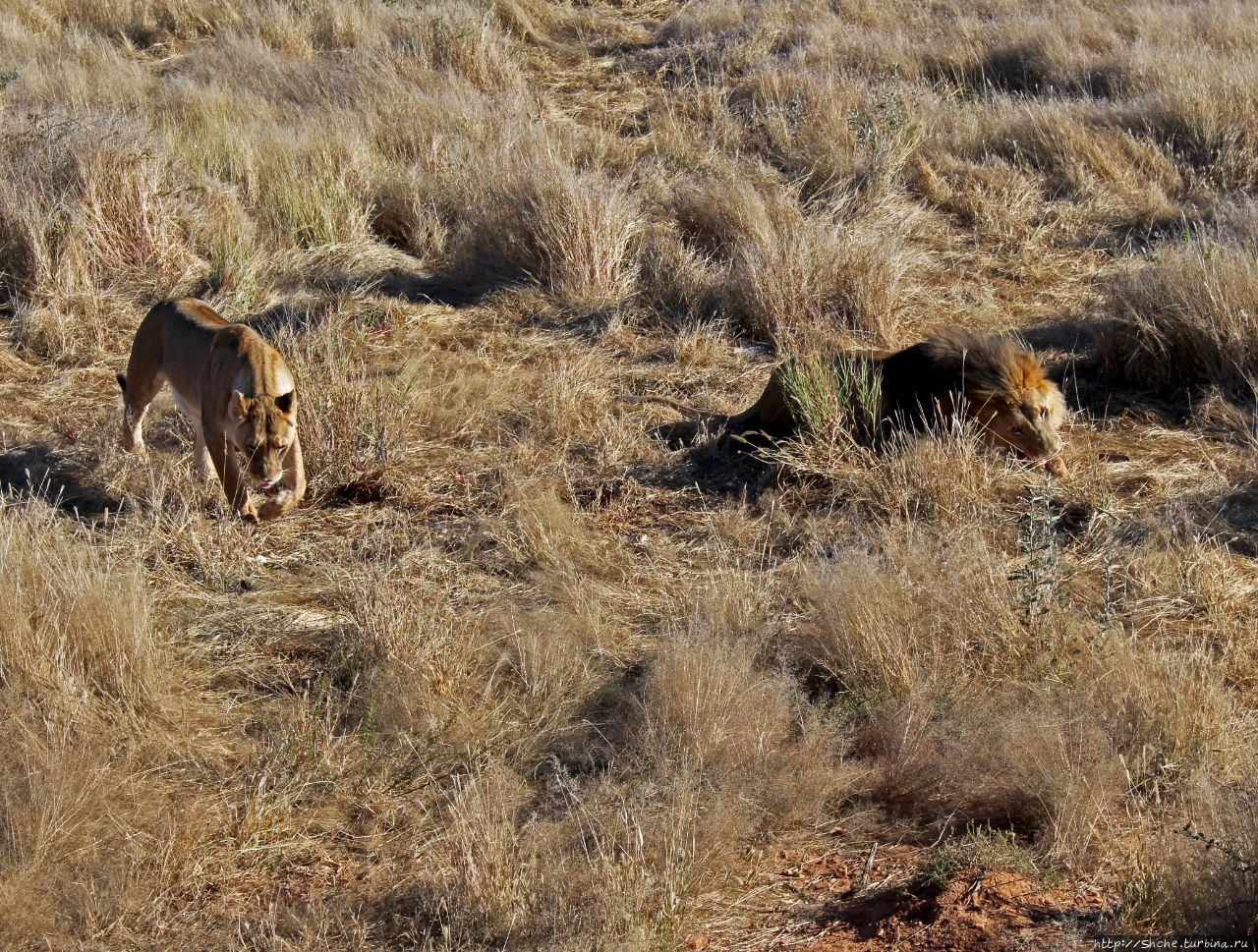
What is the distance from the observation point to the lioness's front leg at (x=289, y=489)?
6.37 meters

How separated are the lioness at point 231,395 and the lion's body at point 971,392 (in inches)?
94.3

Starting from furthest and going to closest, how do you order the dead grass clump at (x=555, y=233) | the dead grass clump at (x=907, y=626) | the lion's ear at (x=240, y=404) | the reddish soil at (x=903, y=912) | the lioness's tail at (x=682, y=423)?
1. the dead grass clump at (x=555, y=233)
2. the lioness's tail at (x=682, y=423)
3. the lion's ear at (x=240, y=404)
4. the dead grass clump at (x=907, y=626)
5. the reddish soil at (x=903, y=912)

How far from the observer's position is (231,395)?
6.12 meters

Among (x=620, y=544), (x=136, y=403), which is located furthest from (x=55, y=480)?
(x=620, y=544)

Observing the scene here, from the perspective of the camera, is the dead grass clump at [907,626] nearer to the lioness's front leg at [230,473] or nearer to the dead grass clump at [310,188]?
the lioness's front leg at [230,473]

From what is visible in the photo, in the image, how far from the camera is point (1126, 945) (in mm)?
3512

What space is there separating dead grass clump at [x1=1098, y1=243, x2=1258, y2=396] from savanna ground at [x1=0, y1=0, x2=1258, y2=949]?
0.03m

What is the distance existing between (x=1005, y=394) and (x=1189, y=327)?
77.0 inches

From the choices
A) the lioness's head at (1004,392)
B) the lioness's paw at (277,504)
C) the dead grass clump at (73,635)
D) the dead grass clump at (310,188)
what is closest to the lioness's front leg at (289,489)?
the lioness's paw at (277,504)

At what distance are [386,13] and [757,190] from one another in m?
7.08

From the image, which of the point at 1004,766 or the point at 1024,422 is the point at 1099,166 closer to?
the point at 1024,422

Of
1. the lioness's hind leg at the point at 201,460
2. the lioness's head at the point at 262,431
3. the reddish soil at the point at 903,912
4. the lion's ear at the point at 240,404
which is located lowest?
the reddish soil at the point at 903,912

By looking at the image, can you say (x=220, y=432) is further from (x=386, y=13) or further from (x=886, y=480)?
(x=386, y=13)

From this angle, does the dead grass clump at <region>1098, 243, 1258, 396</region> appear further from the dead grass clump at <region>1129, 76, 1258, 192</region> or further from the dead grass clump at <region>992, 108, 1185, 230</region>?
the dead grass clump at <region>1129, 76, 1258, 192</region>
